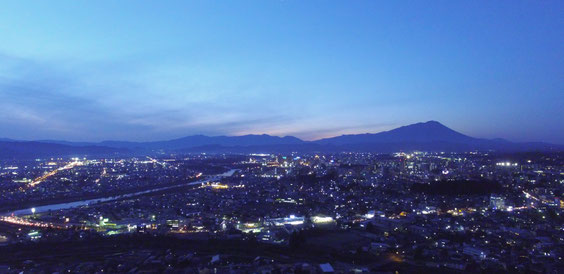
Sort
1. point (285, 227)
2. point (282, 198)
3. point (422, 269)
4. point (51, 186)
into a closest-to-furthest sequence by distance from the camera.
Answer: point (422, 269) < point (285, 227) < point (282, 198) < point (51, 186)

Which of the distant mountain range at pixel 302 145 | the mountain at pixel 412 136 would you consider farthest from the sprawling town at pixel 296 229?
the mountain at pixel 412 136

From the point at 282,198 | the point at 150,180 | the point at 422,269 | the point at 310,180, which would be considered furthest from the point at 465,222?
the point at 150,180

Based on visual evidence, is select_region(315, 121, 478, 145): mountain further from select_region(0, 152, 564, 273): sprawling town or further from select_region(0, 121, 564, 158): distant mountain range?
select_region(0, 152, 564, 273): sprawling town

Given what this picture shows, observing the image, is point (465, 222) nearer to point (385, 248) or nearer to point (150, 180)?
point (385, 248)

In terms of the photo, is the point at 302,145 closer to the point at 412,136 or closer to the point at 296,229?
the point at 412,136

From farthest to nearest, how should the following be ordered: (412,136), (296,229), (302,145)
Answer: (412,136), (302,145), (296,229)

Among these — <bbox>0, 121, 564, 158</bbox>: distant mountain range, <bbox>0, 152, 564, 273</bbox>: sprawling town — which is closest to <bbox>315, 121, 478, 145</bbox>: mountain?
<bbox>0, 121, 564, 158</bbox>: distant mountain range

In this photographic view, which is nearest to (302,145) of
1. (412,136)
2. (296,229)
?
(412,136)
